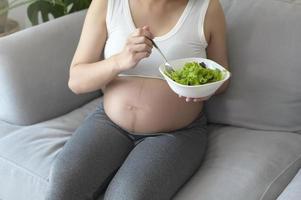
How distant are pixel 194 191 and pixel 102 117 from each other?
0.34 metres

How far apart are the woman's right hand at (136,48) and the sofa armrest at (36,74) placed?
0.41m

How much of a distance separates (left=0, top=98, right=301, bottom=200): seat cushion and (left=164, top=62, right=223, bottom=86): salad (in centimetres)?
24

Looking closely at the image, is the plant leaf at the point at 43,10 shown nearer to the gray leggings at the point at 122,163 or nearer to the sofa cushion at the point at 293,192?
the gray leggings at the point at 122,163

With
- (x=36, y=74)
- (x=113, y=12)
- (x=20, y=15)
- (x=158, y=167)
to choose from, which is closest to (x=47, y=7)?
(x=20, y=15)

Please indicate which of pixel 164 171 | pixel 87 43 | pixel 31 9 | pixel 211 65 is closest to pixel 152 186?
pixel 164 171

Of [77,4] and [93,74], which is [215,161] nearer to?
[93,74]

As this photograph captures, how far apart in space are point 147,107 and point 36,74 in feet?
1.42

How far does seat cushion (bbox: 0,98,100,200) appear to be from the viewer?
1213 mm

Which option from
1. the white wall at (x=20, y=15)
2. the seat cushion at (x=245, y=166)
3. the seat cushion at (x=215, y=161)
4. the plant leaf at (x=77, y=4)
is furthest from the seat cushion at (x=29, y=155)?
the white wall at (x=20, y=15)

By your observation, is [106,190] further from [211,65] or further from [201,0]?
[201,0]

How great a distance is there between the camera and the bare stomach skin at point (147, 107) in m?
1.19

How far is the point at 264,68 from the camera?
52.0 inches

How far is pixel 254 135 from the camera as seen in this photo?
4.31 ft

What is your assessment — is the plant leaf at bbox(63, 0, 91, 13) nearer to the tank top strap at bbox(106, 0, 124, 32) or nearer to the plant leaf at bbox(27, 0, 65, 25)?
the plant leaf at bbox(27, 0, 65, 25)
